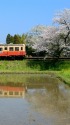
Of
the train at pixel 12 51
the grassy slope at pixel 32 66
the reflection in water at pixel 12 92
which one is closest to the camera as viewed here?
the reflection in water at pixel 12 92

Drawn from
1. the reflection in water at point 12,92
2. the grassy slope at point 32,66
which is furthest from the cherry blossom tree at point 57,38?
the reflection in water at point 12,92

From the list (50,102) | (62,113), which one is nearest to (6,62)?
(50,102)

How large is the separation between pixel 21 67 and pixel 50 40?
444 centimetres

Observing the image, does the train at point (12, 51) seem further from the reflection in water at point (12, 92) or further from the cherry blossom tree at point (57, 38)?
the reflection in water at point (12, 92)

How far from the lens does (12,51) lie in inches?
1693

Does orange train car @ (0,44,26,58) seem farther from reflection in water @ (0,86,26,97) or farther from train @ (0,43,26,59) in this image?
reflection in water @ (0,86,26,97)

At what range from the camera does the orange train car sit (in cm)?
4272

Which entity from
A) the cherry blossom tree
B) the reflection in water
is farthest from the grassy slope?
the reflection in water

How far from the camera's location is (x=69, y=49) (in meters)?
37.8

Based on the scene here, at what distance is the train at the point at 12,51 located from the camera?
42.7 metres

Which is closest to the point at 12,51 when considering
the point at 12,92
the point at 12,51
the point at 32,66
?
the point at 12,51

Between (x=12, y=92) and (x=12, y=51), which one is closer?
(x=12, y=92)

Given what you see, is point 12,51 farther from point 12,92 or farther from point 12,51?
point 12,92

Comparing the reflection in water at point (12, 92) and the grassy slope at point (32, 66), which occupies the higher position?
the reflection in water at point (12, 92)
